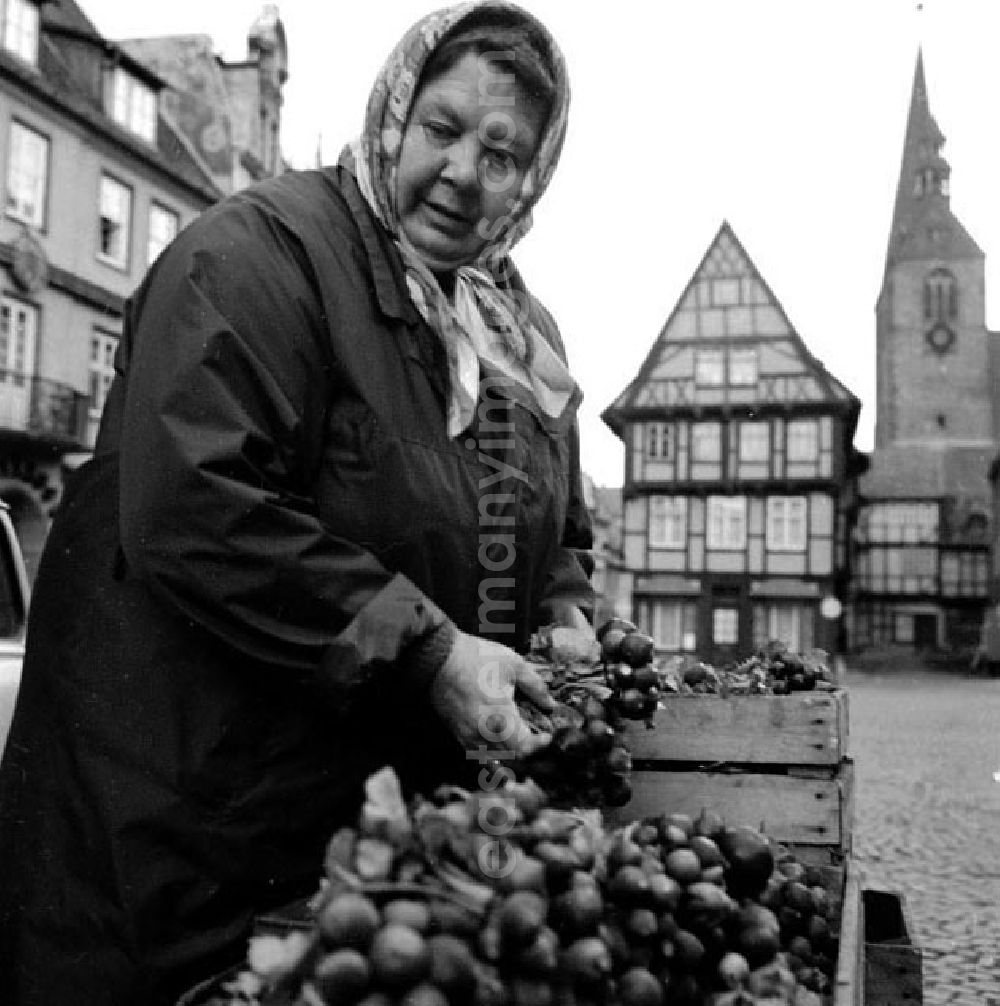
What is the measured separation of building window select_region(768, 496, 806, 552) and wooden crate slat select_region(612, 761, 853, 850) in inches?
1280

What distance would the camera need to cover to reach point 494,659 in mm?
1577

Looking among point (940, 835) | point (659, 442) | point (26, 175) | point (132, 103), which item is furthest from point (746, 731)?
point (659, 442)

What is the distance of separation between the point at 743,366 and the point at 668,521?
468 cm

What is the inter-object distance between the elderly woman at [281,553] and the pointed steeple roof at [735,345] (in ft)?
108

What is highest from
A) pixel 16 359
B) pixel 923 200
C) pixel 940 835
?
pixel 923 200

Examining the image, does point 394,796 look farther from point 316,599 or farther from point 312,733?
point 312,733

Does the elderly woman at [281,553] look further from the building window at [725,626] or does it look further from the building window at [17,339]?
the building window at [725,626]

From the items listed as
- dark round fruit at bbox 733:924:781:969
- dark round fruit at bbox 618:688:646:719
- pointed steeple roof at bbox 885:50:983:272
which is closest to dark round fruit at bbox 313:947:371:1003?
dark round fruit at bbox 733:924:781:969

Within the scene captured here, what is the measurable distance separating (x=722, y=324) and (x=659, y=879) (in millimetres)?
33853

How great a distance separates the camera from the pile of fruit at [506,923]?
1003 millimetres

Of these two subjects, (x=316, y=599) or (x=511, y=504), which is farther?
(x=511, y=504)

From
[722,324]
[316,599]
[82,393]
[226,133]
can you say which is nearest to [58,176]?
[82,393]

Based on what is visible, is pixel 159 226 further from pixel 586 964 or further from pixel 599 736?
pixel 586 964

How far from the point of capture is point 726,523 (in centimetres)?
3528
